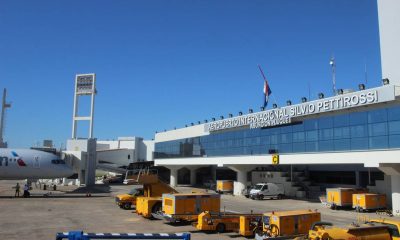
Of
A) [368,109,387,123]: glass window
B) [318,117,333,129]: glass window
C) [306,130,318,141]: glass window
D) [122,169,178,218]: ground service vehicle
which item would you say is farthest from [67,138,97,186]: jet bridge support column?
[368,109,387,123]: glass window

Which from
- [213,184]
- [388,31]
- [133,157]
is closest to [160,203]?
[388,31]

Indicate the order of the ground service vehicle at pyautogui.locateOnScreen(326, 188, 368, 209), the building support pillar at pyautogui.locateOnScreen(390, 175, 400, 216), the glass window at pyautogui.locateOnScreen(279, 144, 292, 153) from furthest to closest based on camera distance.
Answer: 1. the glass window at pyautogui.locateOnScreen(279, 144, 292, 153)
2. the ground service vehicle at pyautogui.locateOnScreen(326, 188, 368, 209)
3. the building support pillar at pyautogui.locateOnScreen(390, 175, 400, 216)

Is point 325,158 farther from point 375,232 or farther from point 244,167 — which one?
point 375,232

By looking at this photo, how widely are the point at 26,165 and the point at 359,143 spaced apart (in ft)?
118

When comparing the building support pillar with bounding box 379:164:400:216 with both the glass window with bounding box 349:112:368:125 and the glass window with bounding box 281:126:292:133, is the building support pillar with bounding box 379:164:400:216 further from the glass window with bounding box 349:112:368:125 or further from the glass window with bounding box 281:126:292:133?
the glass window with bounding box 281:126:292:133

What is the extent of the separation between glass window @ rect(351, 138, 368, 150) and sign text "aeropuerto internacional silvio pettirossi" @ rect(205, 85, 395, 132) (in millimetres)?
2872

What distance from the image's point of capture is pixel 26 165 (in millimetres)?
45562

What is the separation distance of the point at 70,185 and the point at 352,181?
48368mm

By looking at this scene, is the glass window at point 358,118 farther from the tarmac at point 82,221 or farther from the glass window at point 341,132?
the tarmac at point 82,221

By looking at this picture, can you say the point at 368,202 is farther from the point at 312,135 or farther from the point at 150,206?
the point at 150,206

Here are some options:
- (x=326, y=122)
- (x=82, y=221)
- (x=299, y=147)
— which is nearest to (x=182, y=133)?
(x=299, y=147)

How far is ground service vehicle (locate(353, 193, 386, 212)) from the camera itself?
3353 cm

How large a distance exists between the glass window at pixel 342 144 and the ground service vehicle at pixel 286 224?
16.5 meters

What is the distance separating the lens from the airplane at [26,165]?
148 ft
